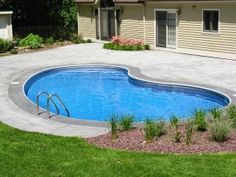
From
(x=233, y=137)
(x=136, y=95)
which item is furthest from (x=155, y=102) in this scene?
(x=233, y=137)

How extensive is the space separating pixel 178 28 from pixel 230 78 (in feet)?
29.4

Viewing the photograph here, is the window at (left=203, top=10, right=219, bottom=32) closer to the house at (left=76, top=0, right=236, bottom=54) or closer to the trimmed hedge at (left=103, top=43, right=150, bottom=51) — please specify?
the house at (left=76, top=0, right=236, bottom=54)

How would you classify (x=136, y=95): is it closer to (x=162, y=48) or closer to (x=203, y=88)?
(x=203, y=88)

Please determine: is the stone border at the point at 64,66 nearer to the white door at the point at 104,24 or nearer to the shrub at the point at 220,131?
the shrub at the point at 220,131

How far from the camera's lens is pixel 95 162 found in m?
9.41

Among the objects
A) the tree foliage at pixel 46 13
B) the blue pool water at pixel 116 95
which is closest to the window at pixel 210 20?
the blue pool water at pixel 116 95

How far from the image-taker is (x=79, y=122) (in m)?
13.0

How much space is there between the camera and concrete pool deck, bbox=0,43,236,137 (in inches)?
509

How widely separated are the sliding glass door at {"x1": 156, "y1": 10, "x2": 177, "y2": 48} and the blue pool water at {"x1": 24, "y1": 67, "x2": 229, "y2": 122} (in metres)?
6.04

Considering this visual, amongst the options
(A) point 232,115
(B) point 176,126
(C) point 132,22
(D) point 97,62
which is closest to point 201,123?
(B) point 176,126

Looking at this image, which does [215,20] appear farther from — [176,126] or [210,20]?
[176,126]

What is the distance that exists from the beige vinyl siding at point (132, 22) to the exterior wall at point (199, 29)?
36.5 inches

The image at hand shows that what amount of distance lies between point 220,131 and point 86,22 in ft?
86.7

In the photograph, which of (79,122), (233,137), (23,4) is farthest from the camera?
(23,4)
